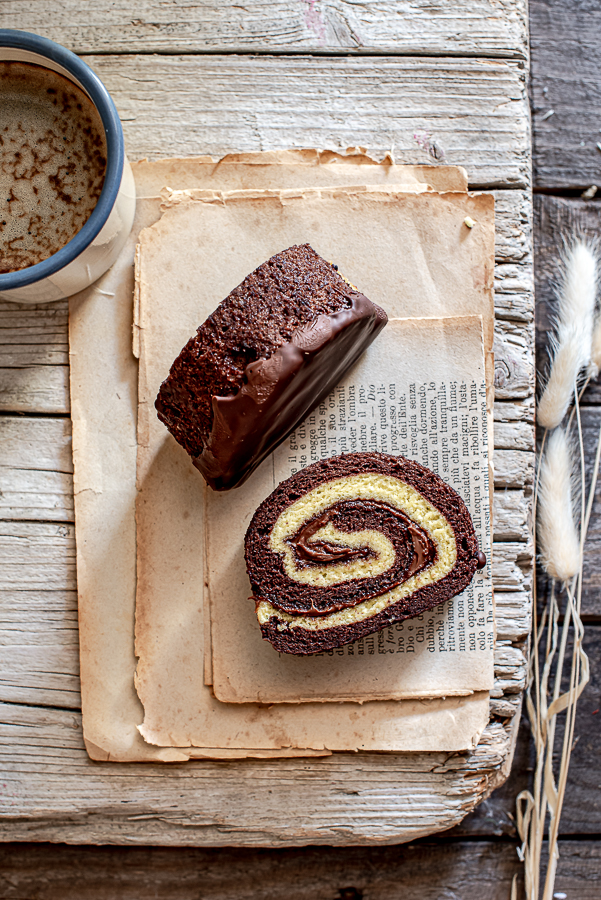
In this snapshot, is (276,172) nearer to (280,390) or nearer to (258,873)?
(280,390)

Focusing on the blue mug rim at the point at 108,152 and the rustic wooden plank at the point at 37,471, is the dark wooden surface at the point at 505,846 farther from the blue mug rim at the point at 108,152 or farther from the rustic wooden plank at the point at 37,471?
the blue mug rim at the point at 108,152

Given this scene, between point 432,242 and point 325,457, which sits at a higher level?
point 432,242

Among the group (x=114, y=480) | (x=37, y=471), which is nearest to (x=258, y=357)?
(x=114, y=480)

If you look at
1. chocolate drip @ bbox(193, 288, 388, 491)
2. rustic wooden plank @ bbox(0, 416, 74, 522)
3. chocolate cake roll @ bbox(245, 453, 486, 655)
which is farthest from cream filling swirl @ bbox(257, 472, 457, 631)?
rustic wooden plank @ bbox(0, 416, 74, 522)

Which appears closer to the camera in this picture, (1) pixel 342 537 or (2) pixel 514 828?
(1) pixel 342 537

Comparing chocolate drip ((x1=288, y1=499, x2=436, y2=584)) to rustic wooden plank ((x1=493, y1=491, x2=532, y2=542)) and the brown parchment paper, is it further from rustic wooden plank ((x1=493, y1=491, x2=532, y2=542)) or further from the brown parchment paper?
the brown parchment paper

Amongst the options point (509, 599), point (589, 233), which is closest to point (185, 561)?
point (509, 599)

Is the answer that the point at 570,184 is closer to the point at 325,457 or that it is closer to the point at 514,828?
the point at 325,457

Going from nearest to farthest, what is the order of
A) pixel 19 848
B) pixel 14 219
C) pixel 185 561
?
pixel 14 219 < pixel 185 561 < pixel 19 848
